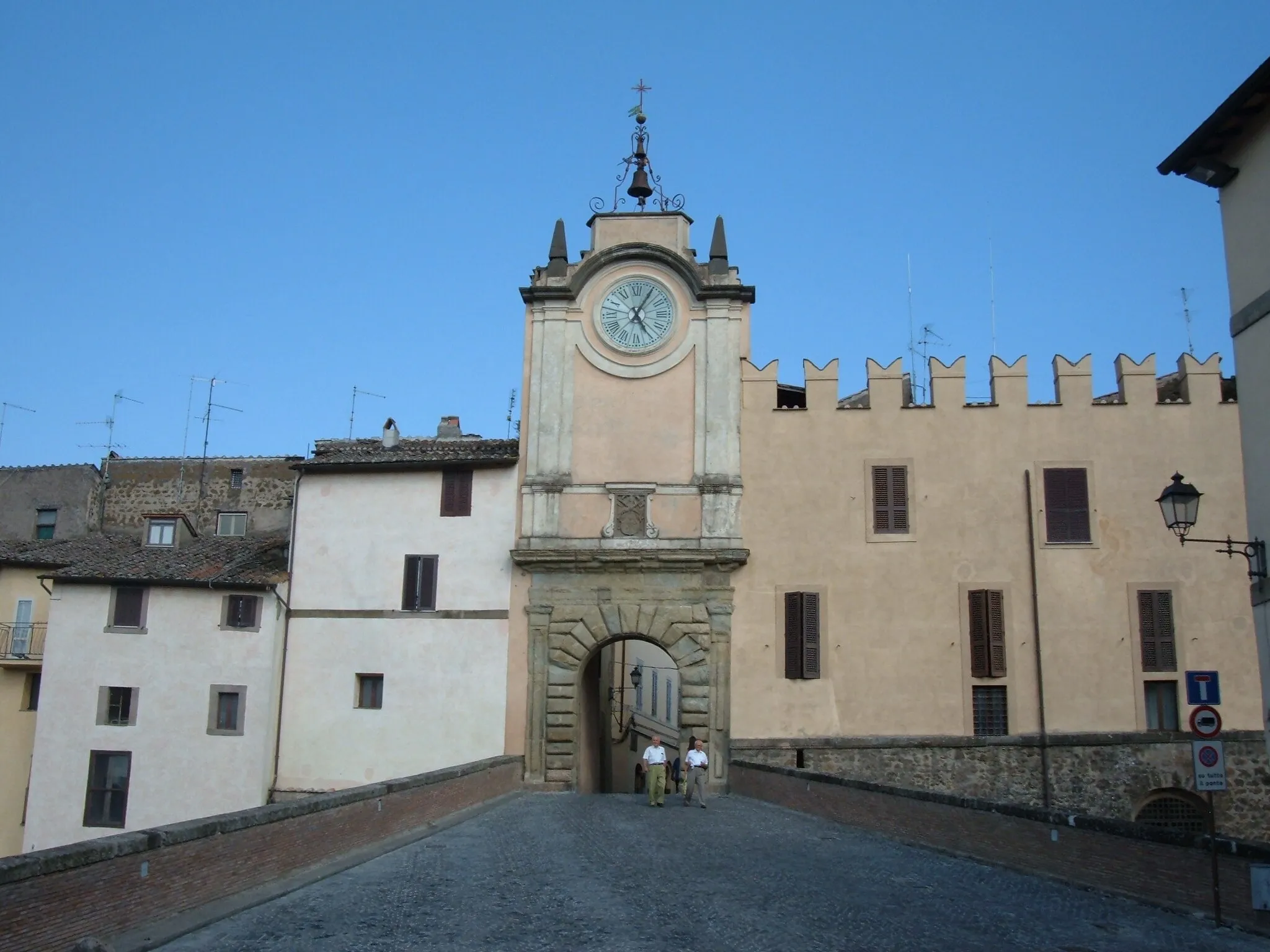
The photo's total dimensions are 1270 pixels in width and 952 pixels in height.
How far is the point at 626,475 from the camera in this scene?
29.4 m

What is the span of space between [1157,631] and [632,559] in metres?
11.6

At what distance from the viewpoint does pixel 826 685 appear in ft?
92.0

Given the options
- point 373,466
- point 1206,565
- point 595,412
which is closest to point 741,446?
point 595,412

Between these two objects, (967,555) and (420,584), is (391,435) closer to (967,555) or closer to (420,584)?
(420,584)

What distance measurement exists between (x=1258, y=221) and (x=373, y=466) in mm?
20613

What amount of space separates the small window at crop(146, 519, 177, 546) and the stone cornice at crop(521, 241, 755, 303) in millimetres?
12018

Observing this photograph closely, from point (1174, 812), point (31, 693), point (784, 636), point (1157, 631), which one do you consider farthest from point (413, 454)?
point (1174, 812)

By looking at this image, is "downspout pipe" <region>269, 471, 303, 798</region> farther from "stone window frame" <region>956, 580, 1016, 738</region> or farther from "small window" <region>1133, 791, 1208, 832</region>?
"small window" <region>1133, 791, 1208, 832</region>

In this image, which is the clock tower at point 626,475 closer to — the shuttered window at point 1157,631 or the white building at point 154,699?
the white building at point 154,699

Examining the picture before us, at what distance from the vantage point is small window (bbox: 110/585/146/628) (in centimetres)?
3042

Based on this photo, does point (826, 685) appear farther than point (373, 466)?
No

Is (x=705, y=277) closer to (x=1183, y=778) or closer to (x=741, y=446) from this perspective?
(x=741, y=446)

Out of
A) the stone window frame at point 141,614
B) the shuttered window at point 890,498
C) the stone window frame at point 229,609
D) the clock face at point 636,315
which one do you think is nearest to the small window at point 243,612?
the stone window frame at point 229,609

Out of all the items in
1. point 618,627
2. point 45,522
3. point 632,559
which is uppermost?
point 45,522
